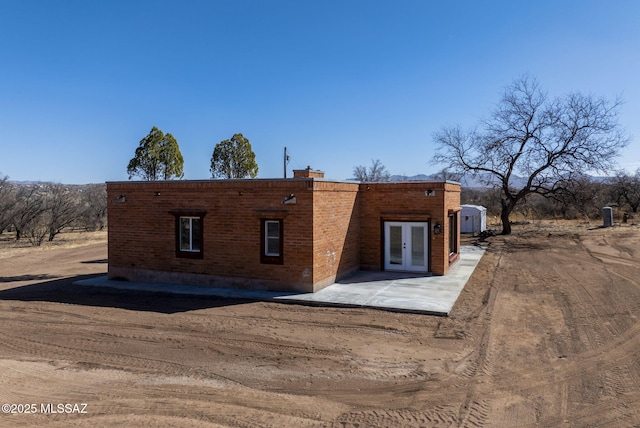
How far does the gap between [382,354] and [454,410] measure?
230 centimetres

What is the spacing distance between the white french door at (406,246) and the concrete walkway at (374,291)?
1.70 feet

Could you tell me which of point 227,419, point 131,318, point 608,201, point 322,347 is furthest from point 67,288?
point 608,201

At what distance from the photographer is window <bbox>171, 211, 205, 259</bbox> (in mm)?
14477

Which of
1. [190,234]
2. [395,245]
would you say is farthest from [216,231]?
[395,245]

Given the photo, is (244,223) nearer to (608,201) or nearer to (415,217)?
(415,217)

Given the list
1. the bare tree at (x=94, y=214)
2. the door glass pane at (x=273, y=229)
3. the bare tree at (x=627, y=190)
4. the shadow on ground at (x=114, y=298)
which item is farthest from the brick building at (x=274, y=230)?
the bare tree at (x=627, y=190)

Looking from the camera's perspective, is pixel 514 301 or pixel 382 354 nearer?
pixel 382 354

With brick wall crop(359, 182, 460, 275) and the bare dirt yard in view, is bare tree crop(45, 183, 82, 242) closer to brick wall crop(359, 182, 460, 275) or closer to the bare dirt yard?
the bare dirt yard

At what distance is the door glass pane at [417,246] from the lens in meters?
15.9

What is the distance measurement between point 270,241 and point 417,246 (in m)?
5.46

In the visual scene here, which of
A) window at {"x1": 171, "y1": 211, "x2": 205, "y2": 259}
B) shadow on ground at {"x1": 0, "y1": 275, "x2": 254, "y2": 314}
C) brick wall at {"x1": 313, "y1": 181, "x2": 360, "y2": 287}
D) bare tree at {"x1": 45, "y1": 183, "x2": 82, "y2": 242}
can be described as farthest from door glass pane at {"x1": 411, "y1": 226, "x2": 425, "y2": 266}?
bare tree at {"x1": 45, "y1": 183, "x2": 82, "y2": 242}

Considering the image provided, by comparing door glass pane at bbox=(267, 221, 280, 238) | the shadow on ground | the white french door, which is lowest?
the shadow on ground

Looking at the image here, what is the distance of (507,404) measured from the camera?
616 cm

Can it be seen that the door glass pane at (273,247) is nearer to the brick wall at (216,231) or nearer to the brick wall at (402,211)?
the brick wall at (216,231)
